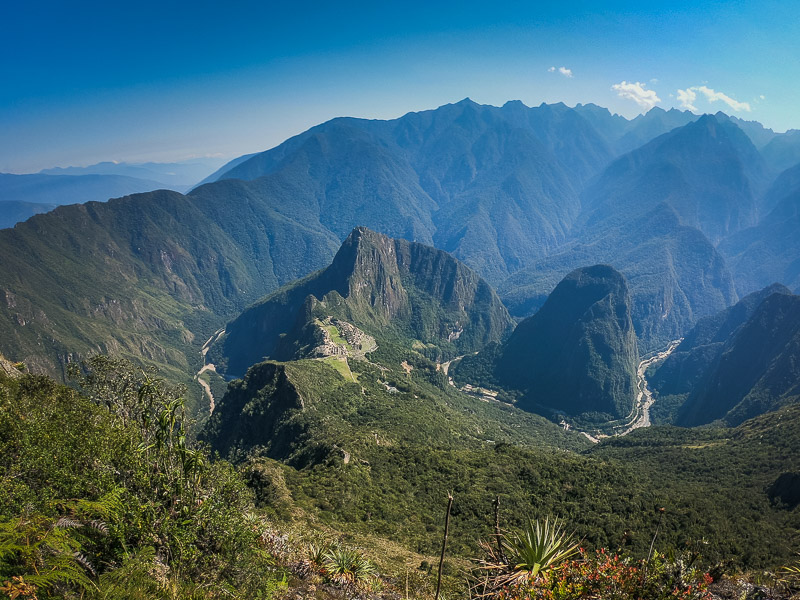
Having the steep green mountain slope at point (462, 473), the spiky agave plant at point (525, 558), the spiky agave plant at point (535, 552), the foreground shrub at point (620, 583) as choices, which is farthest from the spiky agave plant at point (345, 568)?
the steep green mountain slope at point (462, 473)

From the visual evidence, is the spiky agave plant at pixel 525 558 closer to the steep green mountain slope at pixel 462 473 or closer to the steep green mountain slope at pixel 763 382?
the steep green mountain slope at pixel 462 473

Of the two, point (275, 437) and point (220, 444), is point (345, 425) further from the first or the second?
point (220, 444)

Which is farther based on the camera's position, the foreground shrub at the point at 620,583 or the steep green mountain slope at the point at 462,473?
the steep green mountain slope at the point at 462,473

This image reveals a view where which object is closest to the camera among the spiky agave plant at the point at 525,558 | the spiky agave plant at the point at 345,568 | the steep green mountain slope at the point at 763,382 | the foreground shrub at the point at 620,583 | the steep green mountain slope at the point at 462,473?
the foreground shrub at the point at 620,583

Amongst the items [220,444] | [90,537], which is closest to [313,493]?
[90,537]

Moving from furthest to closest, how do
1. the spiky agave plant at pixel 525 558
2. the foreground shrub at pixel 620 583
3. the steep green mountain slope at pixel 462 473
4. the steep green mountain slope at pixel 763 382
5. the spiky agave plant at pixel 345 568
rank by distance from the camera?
the steep green mountain slope at pixel 763 382, the steep green mountain slope at pixel 462 473, the spiky agave plant at pixel 345 568, the spiky agave plant at pixel 525 558, the foreground shrub at pixel 620 583

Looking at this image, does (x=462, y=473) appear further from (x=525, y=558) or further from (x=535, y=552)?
(x=535, y=552)

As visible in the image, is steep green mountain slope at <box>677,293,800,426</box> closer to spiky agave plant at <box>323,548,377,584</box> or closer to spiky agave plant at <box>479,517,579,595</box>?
spiky agave plant at <box>323,548,377,584</box>

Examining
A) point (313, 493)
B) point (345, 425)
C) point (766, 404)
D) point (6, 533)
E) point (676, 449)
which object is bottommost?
point (766, 404)

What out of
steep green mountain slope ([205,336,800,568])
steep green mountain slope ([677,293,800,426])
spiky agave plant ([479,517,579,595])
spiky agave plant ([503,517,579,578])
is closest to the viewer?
spiky agave plant ([479,517,579,595])

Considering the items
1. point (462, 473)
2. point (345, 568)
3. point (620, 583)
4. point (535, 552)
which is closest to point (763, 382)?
point (462, 473)

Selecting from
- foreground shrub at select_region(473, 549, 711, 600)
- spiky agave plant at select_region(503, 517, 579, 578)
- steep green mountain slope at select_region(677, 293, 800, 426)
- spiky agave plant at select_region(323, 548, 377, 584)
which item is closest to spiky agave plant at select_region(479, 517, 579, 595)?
spiky agave plant at select_region(503, 517, 579, 578)
